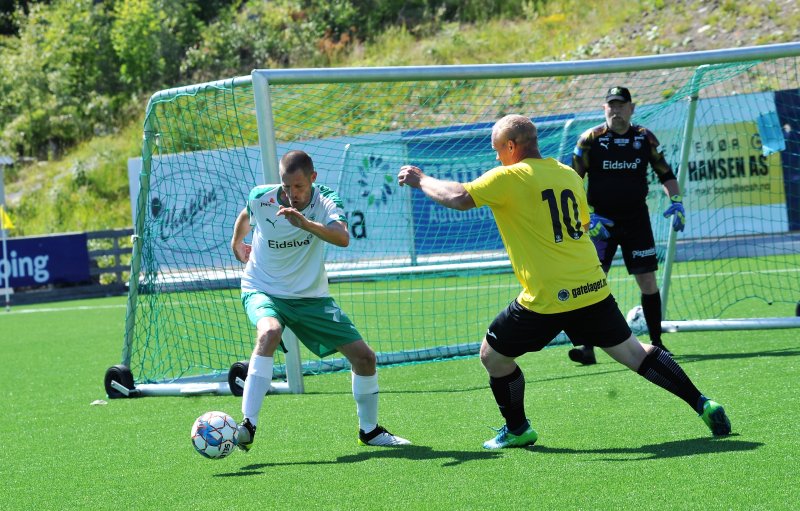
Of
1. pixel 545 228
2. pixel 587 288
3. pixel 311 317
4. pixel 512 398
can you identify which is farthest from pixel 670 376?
pixel 311 317

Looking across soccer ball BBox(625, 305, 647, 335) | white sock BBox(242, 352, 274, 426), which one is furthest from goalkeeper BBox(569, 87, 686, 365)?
white sock BBox(242, 352, 274, 426)

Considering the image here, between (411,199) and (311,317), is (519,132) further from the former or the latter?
(411,199)

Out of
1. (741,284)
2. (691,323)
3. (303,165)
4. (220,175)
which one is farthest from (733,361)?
(741,284)

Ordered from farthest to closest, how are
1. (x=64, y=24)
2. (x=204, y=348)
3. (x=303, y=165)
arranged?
(x=64, y=24)
(x=204, y=348)
(x=303, y=165)

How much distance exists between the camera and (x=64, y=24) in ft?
127

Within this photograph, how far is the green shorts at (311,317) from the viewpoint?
6.01 m

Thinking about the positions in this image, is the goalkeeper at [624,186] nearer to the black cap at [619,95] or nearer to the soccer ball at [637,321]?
the black cap at [619,95]

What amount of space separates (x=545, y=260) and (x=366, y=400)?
1.42 m

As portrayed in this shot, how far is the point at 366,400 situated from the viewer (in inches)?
232

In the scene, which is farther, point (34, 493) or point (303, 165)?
point (303, 165)

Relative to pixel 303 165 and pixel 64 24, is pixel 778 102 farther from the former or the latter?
pixel 64 24

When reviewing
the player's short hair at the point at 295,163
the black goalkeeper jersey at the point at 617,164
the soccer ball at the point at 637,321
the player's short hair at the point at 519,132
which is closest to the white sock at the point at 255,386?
Result: the player's short hair at the point at 295,163

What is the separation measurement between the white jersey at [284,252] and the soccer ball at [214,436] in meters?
0.96

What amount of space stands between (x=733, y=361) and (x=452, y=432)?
275cm
